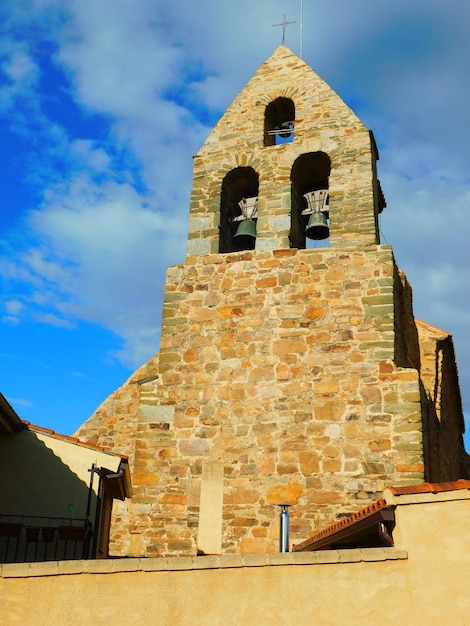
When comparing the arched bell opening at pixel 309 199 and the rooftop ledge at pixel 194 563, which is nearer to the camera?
the rooftop ledge at pixel 194 563

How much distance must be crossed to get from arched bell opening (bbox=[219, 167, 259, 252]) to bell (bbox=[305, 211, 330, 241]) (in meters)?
0.93

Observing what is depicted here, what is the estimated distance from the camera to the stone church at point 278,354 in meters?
9.53

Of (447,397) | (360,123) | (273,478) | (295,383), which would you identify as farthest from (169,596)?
(447,397)

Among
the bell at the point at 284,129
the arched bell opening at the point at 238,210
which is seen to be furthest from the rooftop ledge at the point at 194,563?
the bell at the point at 284,129

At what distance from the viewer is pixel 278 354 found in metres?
10.3

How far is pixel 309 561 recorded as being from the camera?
5.67 metres

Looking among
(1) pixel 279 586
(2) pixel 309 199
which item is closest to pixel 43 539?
(1) pixel 279 586

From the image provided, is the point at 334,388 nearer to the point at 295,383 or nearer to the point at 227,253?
the point at 295,383

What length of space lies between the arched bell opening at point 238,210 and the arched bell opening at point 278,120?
0.74m

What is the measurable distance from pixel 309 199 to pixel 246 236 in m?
1.23

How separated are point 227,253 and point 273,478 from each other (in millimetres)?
3716

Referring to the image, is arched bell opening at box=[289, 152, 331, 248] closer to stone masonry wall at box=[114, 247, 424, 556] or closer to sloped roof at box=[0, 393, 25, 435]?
stone masonry wall at box=[114, 247, 424, 556]

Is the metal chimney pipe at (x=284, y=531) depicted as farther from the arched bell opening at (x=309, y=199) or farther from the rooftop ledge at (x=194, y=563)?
the arched bell opening at (x=309, y=199)

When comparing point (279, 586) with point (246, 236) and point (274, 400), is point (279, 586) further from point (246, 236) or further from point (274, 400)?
point (246, 236)
